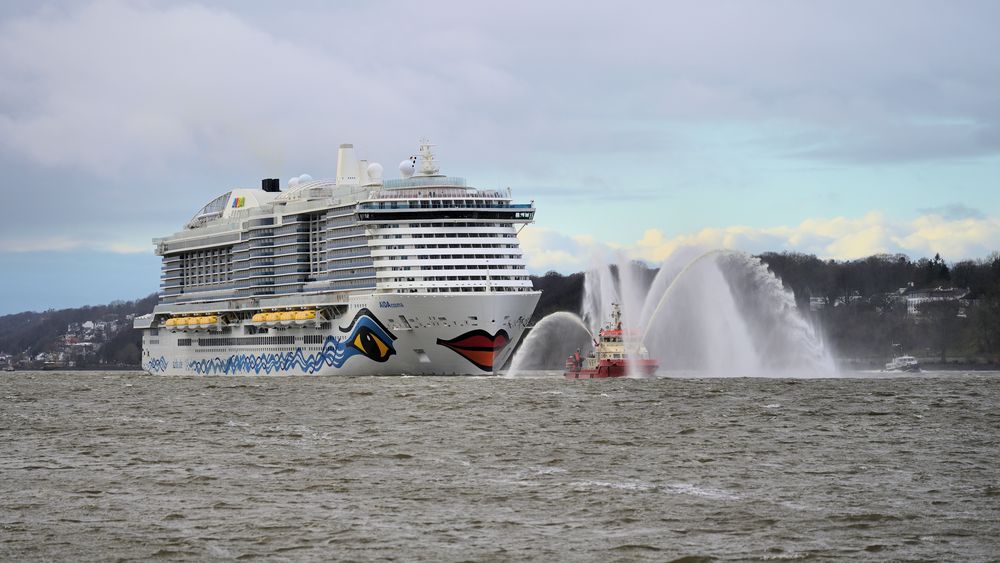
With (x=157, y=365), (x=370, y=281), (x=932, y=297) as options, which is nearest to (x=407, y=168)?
(x=370, y=281)

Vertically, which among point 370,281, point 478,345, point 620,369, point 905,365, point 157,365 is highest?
point 370,281

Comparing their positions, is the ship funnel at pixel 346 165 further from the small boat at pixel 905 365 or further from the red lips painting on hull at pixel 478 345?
the small boat at pixel 905 365

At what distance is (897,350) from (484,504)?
13893 cm

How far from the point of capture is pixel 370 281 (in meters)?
109

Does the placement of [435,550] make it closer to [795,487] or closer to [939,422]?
[795,487]

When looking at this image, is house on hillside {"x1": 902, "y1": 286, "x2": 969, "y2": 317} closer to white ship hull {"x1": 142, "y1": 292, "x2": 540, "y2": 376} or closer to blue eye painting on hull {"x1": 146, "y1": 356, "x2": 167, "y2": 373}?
white ship hull {"x1": 142, "y1": 292, "x2": 540, "y2": 376}

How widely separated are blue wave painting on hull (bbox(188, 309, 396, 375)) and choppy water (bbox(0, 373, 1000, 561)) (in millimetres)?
31354

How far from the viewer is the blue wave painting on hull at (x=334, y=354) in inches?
4144

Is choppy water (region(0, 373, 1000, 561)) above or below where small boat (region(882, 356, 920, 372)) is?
below

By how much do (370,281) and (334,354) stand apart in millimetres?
7158

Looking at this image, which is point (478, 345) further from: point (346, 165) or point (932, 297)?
point (932, 297)

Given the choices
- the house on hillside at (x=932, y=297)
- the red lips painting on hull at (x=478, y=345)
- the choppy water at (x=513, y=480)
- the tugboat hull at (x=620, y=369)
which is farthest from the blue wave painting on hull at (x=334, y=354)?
the house on hillside at (x=932, y=297)

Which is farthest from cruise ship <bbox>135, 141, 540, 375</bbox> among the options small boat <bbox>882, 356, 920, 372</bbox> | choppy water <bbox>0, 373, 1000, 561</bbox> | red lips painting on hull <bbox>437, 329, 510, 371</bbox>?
small boat <bbox>882, 356, 920, 372</bbox>

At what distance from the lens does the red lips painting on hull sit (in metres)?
102
